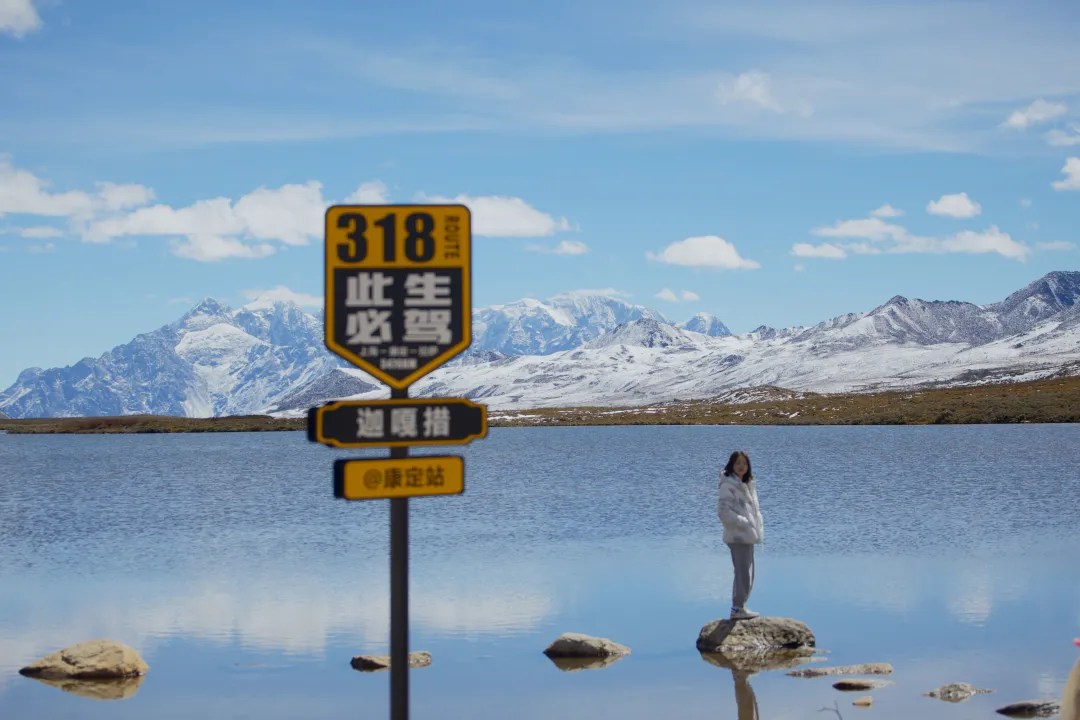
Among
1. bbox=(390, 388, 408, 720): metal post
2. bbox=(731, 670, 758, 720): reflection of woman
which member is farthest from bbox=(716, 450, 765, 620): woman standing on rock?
bbox=(390, 388, 408, 720): metal post

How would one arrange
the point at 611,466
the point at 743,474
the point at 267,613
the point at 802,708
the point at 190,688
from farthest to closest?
1. the point at 611,466
2. the point at 267,613
3. the point at 743,474
4. the point at 190,688
5. the point at 802,708

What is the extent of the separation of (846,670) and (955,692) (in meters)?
2.27

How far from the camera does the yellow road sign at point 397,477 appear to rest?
445 inches

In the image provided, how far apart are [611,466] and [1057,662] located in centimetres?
8429

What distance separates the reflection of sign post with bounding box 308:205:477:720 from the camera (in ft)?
38.1

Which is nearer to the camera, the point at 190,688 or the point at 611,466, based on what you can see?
the point at 190,688

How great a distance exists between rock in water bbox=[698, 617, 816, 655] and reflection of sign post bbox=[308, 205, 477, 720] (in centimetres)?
1379

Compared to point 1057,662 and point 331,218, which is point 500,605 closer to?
point 1057,662

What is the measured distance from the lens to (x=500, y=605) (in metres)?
31.2

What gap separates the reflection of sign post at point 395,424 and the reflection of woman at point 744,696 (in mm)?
10570

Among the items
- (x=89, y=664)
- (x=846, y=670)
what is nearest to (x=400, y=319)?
(x=846, y=670)

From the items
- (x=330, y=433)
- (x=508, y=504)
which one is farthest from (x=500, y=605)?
(x=508, y=504)

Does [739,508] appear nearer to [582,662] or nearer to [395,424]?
[582,662]

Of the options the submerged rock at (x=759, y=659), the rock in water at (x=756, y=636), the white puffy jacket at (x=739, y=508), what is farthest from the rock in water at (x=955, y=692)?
the white puffy jacket at (x=739, y=508)
